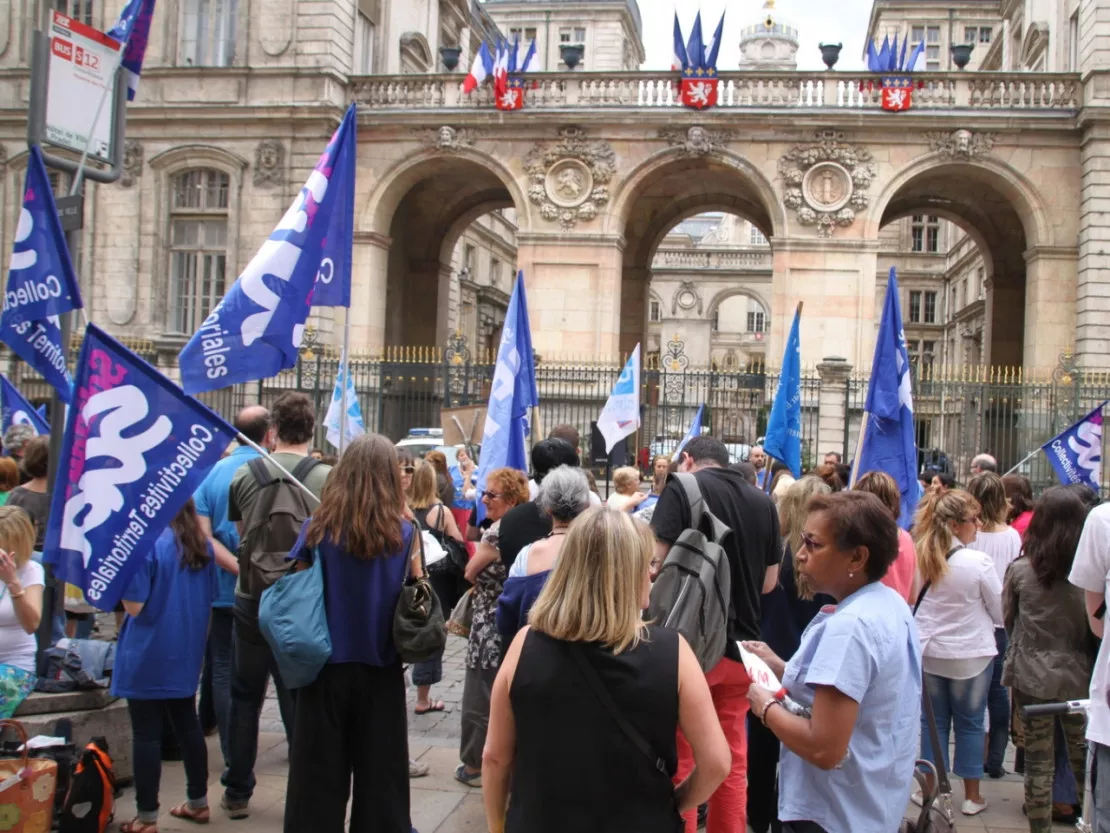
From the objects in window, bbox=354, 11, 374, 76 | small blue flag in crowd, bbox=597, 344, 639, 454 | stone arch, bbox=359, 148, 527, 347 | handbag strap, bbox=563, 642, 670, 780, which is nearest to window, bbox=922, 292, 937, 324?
stone arch, bbox=359, 148, 527, 347

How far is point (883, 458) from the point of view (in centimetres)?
884

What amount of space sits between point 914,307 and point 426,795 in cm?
4677

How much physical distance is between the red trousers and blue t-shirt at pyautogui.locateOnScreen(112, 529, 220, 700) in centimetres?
244

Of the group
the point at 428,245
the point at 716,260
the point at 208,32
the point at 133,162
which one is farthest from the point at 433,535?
the point at 716,260

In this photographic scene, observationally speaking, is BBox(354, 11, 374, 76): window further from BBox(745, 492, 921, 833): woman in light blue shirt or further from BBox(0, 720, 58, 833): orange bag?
BBox(745, 492, 921, 833): woman in light blue shirt

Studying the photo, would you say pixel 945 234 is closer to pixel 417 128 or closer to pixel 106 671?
pixel 417 128

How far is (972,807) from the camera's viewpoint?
19.4 feet

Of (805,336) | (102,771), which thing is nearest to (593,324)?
(805,336)

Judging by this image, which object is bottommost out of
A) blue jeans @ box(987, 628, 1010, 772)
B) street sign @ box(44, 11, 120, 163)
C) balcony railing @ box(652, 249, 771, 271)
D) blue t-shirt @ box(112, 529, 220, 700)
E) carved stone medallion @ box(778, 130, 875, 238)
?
blue jeans @ box(987, 628, 1010, 772)

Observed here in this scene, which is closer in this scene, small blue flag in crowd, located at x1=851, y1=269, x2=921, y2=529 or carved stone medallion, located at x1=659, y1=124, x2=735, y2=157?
small blue flag in crowd, located at x1=851, y1=269, x2=921, y2=529

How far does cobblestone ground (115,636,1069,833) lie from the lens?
5.43m

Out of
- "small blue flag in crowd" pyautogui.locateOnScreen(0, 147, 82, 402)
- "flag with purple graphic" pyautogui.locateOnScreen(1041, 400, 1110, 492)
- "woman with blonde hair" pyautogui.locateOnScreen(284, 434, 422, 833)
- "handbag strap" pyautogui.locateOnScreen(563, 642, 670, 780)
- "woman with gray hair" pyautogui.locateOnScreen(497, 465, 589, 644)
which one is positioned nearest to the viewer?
"handbag strap" pyautogui.locateOnScreen(563, 642, 670, 780)

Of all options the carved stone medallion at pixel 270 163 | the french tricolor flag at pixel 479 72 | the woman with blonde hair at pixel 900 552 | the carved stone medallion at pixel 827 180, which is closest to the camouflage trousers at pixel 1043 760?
the woman with blonde hair at pixel 900 552

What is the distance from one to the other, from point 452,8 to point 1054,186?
19.2m
